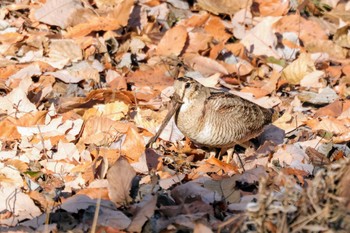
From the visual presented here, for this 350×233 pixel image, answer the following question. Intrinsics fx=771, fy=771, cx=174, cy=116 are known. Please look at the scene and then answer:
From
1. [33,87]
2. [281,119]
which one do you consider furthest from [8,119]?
[281,119]

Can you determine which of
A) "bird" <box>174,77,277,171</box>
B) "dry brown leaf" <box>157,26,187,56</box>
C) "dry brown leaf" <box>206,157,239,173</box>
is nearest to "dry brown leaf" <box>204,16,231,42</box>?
"dry brown leaf" <box>157,26,187,56</box>

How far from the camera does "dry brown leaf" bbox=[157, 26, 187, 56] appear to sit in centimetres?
735

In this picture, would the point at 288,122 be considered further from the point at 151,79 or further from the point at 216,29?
the point at 216,29

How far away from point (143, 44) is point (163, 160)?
2.00m

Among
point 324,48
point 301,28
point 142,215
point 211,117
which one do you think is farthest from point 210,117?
point 301,28

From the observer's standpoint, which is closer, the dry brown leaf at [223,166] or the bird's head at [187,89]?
the dry brown leaf at [223,166]

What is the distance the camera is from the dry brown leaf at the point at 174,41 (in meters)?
7.35

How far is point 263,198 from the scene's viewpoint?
11.5 ft

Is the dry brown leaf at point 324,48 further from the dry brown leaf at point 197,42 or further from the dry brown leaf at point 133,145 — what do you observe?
the dry brown leaf at point 133,145

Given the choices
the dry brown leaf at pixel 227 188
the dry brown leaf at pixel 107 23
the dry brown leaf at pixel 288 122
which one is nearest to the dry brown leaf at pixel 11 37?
the dry brown leaf at pixel 107 23

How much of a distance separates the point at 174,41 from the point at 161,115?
4.43ft

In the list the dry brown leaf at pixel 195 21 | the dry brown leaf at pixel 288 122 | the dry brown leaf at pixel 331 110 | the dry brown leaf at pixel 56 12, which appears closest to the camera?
the dry brown leaf at pixel 288 122

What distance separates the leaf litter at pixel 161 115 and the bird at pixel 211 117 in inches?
5.3

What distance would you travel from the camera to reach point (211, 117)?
577 centimetres
